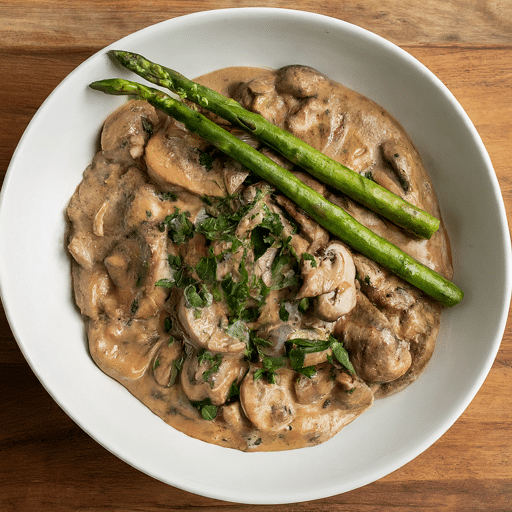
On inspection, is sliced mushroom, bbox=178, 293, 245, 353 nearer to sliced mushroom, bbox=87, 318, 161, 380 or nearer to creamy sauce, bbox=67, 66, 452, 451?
creamy sauce, bbox=67, 66, 452, 451

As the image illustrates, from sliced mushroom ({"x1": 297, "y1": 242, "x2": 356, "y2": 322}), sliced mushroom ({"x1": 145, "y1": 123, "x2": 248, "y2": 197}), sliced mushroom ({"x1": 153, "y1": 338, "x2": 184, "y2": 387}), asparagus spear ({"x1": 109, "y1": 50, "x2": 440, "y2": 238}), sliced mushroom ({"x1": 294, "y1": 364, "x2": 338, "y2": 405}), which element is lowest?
sliced mushroom ({"x1": 153, "y1": 338, "x2": 184, "y2": 387})

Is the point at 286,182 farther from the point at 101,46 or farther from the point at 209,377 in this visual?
the point at 101,46

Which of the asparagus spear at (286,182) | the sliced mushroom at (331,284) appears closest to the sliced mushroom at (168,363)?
the sliced mushroom at (331,284)

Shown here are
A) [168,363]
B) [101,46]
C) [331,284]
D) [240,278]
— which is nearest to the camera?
[331,284]

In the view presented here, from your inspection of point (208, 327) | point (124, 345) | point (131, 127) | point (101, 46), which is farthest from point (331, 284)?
point (101, 46)

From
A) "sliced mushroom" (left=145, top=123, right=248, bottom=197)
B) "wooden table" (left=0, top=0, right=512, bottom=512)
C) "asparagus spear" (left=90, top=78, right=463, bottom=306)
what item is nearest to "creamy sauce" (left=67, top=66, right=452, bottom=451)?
"sliced mushroom" (left=145, top=123, right=248, bottom=197)

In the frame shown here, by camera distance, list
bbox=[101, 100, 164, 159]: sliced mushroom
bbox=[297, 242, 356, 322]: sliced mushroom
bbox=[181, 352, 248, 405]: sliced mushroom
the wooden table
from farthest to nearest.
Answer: the wooden table
bbox=[101, 100, 164, 159]: sliced mushroom
bbox=[181, 352, 248, 405]: sliced mushroom
bbox=[297, 242, 356, 322]: sliced mushroom

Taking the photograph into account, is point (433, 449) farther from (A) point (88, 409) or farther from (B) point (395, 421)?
(A) point (88, 409)
